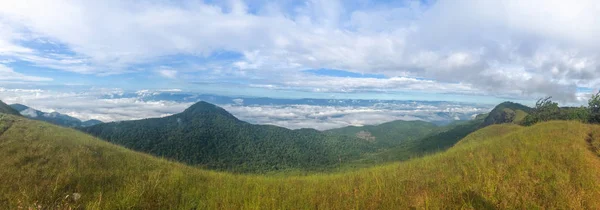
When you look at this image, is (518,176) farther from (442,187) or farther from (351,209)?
(351,209)

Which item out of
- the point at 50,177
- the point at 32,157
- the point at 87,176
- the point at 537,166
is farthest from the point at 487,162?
the point at 32,157

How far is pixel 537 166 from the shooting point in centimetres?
888

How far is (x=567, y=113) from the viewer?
195 feet

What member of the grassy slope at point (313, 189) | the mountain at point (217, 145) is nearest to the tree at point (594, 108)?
the grassy slope at point (313, 189)

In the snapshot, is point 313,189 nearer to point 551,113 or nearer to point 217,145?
→ point 551,113

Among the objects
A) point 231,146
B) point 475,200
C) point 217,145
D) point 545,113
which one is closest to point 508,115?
point 545,113

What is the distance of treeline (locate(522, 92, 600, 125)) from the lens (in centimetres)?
4562

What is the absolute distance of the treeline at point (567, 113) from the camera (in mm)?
45619

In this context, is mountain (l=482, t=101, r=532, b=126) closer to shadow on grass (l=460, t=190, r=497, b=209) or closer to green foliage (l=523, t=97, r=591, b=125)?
green foliage (l=523, t=97, r=591, b=125)

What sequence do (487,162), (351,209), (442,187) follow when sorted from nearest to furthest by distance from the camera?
(351,209), (442,187), (487,162)

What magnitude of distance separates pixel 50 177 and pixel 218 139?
554 feet

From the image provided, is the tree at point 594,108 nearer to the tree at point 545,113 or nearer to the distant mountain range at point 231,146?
the tree at point 545,113

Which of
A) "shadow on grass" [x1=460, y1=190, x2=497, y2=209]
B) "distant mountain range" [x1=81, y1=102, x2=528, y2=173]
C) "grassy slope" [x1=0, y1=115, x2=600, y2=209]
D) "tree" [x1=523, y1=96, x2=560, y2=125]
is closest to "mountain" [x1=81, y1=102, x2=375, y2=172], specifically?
"distant mountain range" [x1=81, y1=102, x2=528, y2=173]

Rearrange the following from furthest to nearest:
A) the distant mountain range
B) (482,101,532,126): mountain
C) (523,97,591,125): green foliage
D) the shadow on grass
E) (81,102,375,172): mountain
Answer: (482,101,532,126): mountain
the distant mountain range
(81,102,375,172): mountain
(523,97,591,125): green foliage
the shadow on grass
